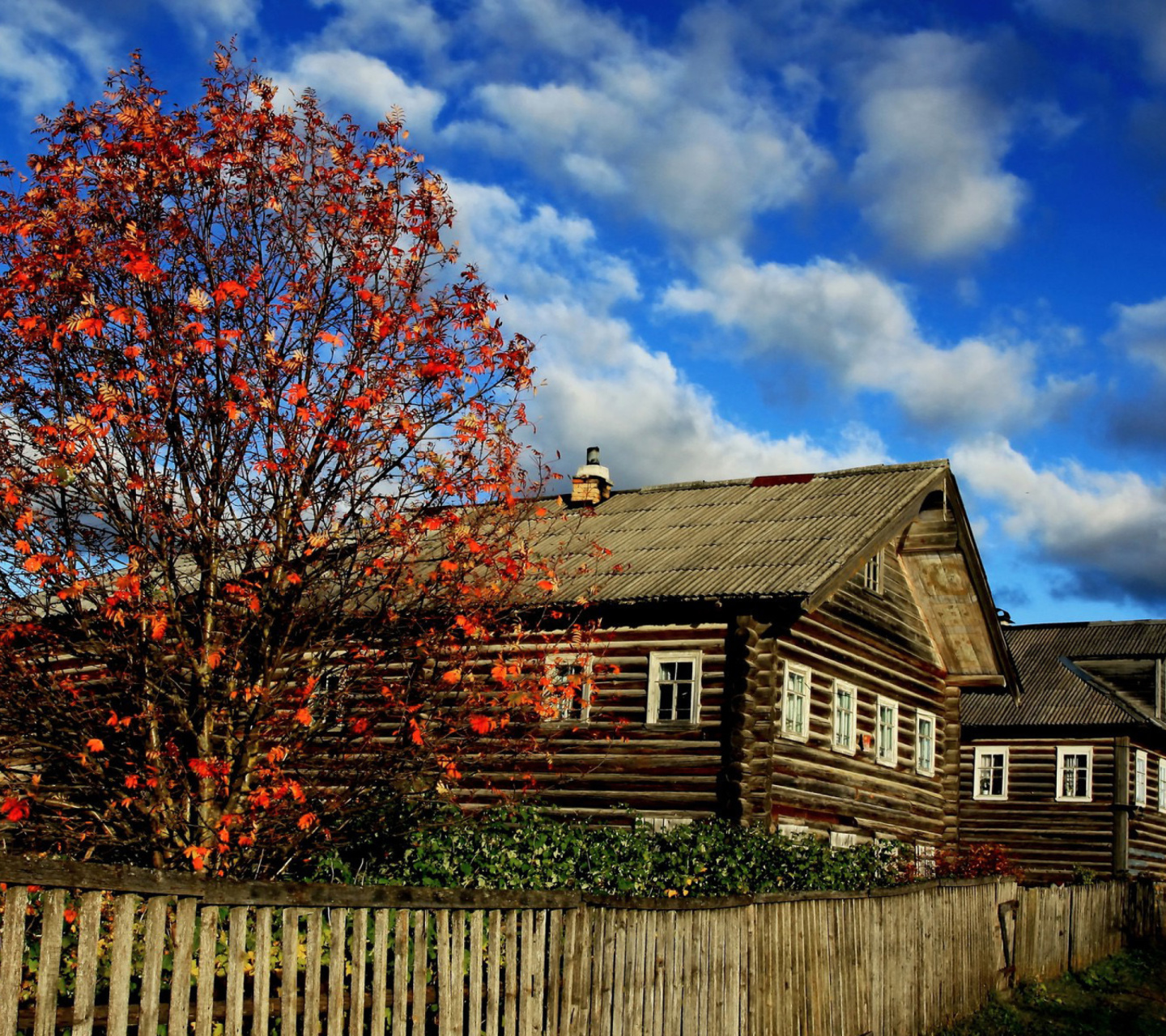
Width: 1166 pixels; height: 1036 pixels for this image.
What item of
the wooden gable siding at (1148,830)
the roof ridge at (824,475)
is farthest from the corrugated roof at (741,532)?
the wooden gable siding at (1148,830)

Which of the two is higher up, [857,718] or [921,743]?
[857,718]

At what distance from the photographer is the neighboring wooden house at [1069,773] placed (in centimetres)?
3253

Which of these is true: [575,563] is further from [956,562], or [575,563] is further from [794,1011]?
[794,1011]

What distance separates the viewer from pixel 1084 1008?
15.4 metres

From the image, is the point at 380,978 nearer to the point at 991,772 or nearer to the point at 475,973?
the point at 475,973

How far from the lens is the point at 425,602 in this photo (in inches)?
485

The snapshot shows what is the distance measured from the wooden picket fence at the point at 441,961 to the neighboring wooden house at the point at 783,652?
20.4ft

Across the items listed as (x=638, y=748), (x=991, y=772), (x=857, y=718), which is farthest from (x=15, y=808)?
(x=991, y=772)

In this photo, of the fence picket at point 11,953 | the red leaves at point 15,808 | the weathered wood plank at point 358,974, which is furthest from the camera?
the red leaves at point 15,808

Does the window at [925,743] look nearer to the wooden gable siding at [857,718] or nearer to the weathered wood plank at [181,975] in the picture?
the wooden gable siding at [857,718]

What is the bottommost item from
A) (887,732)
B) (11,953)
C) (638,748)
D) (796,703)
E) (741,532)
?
(11,953)

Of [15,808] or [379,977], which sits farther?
[15,808]

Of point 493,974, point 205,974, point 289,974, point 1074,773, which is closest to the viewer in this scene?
point 205,974

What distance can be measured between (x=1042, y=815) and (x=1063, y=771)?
4.30 feet
